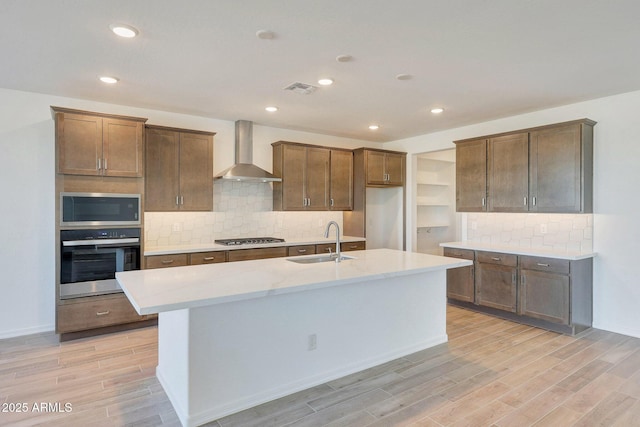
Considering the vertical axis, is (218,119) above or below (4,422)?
above

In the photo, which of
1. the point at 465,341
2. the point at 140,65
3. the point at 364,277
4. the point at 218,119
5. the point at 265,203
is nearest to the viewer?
the point at 364,277

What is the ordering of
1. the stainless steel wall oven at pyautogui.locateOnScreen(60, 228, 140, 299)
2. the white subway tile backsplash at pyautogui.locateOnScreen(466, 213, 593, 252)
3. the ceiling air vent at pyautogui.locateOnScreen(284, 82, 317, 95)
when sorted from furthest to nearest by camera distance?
the white subway tile backsplash at pyautogui.locateOnScreen(466, 213, 593, 252)
the stainless steel wall oven at pyautogui.locateOnScreen(60, 228, 140, 299)
the ceiling air vent at pyautogui.locateOnScreen(284, 82, 317, 95)

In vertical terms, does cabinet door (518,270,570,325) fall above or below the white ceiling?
below

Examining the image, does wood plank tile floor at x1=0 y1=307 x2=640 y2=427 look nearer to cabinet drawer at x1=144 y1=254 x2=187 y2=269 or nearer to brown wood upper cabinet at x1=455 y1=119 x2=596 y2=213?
cabinet drawer at x1=144 y1=254 x2=187 y2=269

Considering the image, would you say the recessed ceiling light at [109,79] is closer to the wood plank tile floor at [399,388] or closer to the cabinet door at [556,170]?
the wood plank tile floor at [399,388]

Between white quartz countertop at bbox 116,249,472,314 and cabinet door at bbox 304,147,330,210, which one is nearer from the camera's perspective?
white quartz countertop at bbox 116,249,472,314

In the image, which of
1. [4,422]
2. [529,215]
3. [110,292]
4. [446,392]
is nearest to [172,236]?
[110,292]

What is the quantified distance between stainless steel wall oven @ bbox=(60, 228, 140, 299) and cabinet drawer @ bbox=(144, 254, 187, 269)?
0.39 feet

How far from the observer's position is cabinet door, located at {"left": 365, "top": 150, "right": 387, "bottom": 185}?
5.91 m

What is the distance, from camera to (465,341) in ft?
12.2

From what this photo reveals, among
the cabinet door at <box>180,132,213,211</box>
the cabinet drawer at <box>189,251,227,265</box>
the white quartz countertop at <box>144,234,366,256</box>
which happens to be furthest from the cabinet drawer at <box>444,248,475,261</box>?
the cabinet door at <box>180,132,213,211</box>

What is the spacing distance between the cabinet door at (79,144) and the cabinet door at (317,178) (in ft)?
8.93

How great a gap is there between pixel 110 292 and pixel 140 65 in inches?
92.8

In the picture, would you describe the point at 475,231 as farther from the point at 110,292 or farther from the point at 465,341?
the point at 110,292
